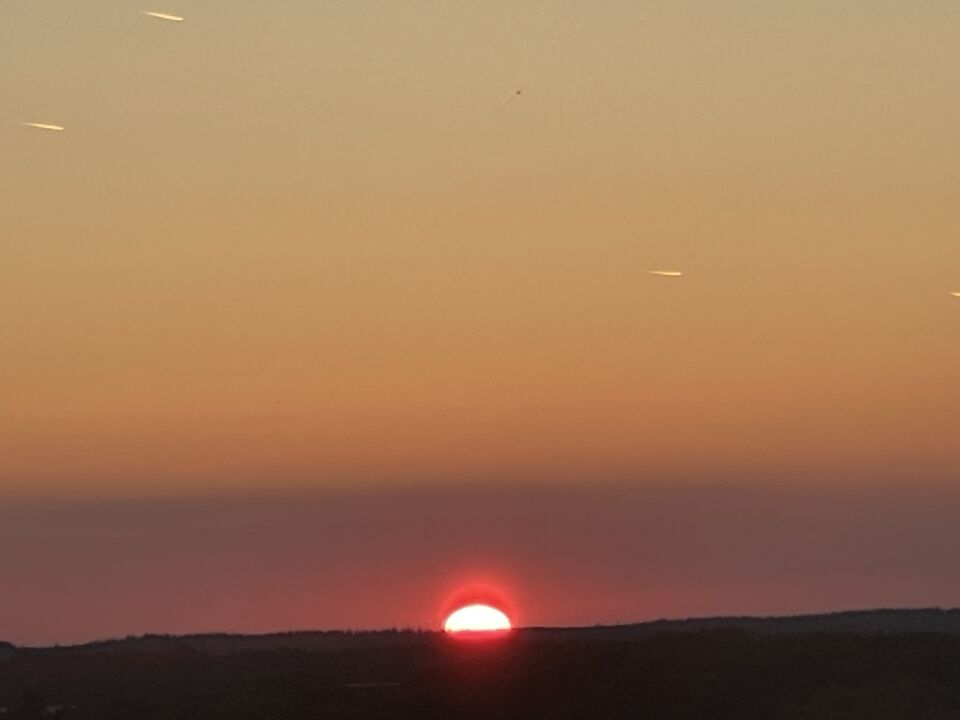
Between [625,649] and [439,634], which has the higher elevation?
[439,634]

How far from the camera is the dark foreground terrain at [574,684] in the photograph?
6444 centimetres

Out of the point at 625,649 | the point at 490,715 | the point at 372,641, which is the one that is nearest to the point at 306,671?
the point at 625,649

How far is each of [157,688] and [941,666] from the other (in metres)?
28.3

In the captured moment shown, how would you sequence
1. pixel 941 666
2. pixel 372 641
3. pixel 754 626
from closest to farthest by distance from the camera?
pixel 941 666, pixel 372 641, pixel 754 626

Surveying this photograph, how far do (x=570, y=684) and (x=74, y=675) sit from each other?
30.2m

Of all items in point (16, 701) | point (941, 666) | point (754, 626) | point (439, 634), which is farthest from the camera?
point (754, 626)

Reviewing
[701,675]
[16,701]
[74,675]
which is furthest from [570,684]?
[74,675]

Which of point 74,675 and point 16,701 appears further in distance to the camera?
point 74,675

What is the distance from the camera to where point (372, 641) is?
11950cm

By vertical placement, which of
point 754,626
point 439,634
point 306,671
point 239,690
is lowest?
point 239,690

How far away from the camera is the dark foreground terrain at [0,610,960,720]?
64438mm

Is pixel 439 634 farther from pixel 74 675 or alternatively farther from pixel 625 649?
pixel 625 649

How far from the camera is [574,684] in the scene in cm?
7031

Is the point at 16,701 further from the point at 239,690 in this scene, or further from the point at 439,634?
the point at 439,634
